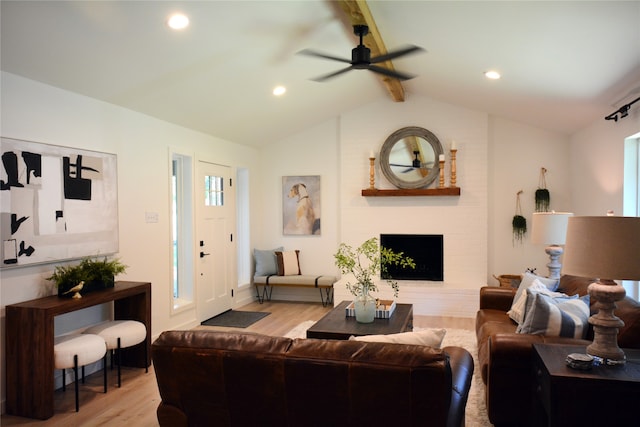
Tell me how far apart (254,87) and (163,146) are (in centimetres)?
118

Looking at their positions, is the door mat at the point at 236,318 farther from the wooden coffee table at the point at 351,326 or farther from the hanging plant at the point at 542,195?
the hanging plant at the point at 542,195

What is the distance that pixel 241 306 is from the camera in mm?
6402

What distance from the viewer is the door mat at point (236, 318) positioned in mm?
5402

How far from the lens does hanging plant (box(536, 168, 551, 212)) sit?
5898mm

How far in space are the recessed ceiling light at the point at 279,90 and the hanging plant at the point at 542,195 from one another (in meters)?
3.67

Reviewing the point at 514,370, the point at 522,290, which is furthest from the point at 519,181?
the point at 514,370

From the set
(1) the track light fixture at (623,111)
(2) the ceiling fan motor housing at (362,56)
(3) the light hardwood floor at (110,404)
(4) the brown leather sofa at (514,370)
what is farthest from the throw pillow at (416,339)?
(1) the track light fixture at (623,111)

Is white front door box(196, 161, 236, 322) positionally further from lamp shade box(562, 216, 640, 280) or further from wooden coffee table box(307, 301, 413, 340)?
lamp shade box(562, 216, 640, 280)

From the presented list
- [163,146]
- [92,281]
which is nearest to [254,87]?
[163,146]

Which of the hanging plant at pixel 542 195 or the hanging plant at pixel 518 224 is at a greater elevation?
the hanging plant at pixel 542 195

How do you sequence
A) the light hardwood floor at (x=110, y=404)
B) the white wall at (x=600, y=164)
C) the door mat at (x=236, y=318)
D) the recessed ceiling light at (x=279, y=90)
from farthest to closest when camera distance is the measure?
the door mat at (x=236, y=318), the recessed ceiling light at (x=279, y=90), the white wall at (x=600, y=164), the light hardwood floor at (x=110, y=404)

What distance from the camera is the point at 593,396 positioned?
2.01 meters

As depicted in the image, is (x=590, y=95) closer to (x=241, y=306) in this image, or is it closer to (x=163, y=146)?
(x=163, y=146)

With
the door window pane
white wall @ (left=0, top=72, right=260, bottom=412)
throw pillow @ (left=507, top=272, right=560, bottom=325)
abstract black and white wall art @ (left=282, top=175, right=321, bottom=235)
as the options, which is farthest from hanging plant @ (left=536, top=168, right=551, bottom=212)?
white wall @ (left=0, top=72, right=260, bottom=412)
